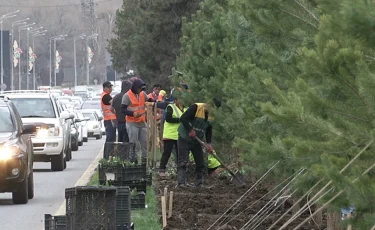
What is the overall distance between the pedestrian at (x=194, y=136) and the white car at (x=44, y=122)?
7172mm

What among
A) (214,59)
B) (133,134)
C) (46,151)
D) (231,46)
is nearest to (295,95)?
(231,46)

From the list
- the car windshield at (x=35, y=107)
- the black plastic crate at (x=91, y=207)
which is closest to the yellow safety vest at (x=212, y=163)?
the car windshield at (x=35, y=107)

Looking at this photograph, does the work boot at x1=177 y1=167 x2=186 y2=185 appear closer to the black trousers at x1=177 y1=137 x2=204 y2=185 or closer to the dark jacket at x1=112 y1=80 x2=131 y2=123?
the black trousers at x1=177 y1=137 x2=204 y2=185

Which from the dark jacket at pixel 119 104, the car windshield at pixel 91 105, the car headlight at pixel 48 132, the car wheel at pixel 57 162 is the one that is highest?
Result: the dark jacket at pixel 119 104

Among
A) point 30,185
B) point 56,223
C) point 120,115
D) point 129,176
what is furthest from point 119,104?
point 56,223

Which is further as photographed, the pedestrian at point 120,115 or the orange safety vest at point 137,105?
the pedestrian at point 120,115

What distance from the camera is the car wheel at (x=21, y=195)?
18.4m

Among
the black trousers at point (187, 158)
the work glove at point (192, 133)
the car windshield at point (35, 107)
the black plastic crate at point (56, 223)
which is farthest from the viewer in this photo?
the car windshield at point (35, 107)

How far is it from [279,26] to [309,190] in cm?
192

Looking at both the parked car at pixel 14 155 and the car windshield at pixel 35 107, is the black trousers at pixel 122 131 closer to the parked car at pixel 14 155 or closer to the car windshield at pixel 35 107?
the car windshield at pixel 35 107

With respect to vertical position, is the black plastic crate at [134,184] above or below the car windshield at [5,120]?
below

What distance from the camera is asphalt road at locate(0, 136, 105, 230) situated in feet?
52.9

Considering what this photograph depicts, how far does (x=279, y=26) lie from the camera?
1077cm

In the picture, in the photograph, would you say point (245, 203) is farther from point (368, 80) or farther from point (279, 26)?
point (368, 80)
